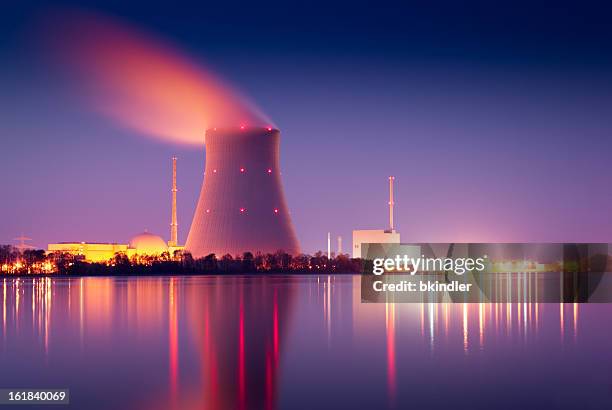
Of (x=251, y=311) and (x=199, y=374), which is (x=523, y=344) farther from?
(x=251, y=311)

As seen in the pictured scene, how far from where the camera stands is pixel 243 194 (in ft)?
117

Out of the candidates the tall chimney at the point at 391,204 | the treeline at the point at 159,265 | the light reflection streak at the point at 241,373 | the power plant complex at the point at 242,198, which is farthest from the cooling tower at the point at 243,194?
the light reflection streak at the point at 241,373

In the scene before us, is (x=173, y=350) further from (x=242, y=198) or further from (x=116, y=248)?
(x=116, y=248)

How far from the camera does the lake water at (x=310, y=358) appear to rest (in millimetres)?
7172

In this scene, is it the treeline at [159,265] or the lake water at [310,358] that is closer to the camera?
the lake water at [310,358]

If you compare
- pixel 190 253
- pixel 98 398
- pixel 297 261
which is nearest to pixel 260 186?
pixel 190 253

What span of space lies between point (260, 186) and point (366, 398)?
2898cm

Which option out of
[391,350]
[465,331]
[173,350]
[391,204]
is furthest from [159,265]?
[391,350]

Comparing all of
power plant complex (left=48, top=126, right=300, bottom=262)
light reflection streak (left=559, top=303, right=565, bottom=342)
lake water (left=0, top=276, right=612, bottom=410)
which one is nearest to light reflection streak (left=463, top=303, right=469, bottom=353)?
lake water (left=0, top=276, right=612, bottom=410)

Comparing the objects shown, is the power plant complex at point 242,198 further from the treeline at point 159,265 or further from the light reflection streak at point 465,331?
the light reflection streak at point 465,331

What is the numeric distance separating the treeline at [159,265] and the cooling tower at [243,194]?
737cm

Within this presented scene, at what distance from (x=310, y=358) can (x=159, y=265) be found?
43.8 m

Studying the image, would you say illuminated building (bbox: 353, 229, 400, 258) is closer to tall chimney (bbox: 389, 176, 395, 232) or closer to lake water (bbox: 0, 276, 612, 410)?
tall chimney (bbox: 389, 176, 395, 232)

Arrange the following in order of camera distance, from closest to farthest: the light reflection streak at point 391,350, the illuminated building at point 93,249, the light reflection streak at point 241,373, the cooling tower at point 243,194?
the light reflection streak at point 241,373 → the light reflection streak at point 391,350 → the cooling tower at point 243,194 → the illuminated building at point 93,249
